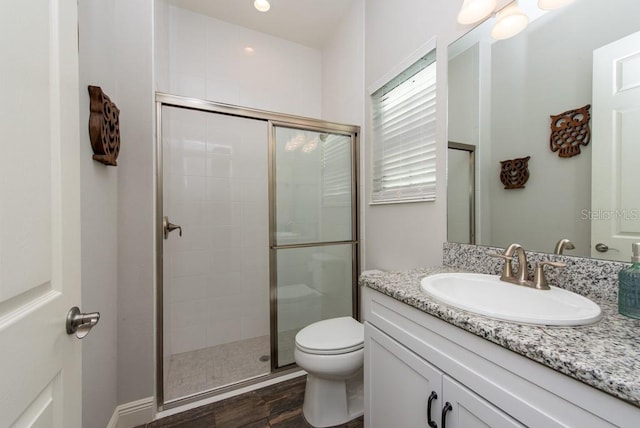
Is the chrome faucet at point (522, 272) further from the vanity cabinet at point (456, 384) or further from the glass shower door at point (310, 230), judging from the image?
the glass shower door at point (310, 230)

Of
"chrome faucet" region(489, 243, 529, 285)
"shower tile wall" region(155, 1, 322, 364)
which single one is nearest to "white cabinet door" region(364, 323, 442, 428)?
"chrome faucet" region(489, 243, 529, 285)

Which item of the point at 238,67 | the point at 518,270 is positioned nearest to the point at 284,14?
the point at 238,67

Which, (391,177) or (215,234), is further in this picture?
(215,234)

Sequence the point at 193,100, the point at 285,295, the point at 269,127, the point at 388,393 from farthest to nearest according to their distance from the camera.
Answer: the point at 285,295 < the point at 269,127 < the point at 193,100 < the point at 388,393

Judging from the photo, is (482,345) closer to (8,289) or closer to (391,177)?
(8,289)

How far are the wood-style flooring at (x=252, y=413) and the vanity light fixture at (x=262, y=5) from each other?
9.37 feet

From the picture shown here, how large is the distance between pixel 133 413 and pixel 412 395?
1500 mm

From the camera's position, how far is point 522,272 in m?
0.91

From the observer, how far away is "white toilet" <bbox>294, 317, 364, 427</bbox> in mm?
1332

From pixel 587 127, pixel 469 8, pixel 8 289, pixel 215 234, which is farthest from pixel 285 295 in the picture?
pixel 469 8

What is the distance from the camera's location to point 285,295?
6.39ft

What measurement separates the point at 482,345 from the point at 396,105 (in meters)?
1.49

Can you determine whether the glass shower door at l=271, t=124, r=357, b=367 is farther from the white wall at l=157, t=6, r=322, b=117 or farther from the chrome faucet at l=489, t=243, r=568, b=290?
the chrome faucet at l=489, t=243, r=568, b=290

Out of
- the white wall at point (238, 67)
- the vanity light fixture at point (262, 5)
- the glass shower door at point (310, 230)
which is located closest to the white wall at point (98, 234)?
the white wall at point (238, 67)
